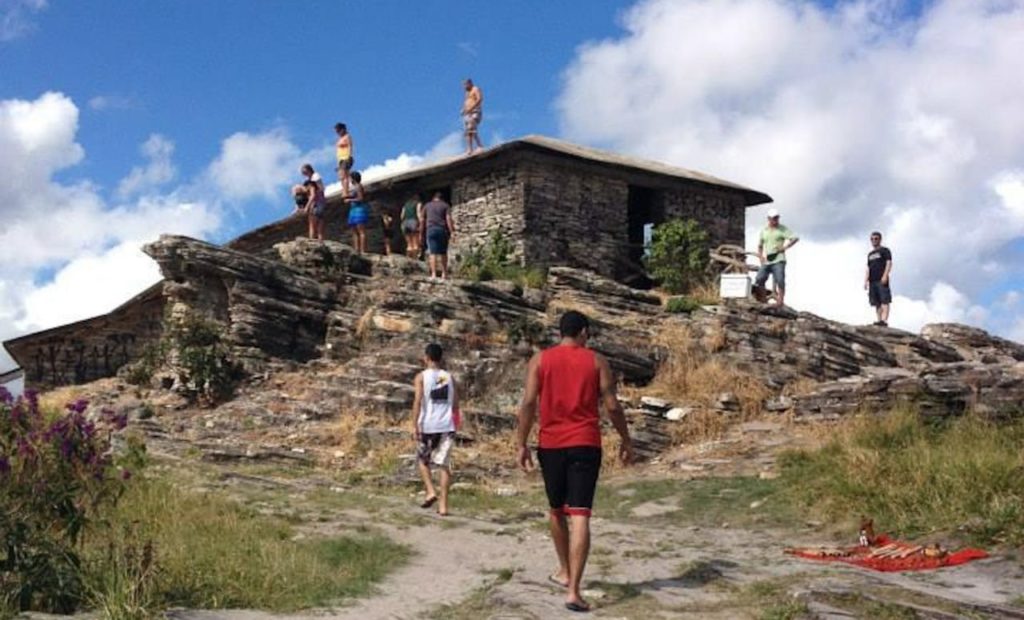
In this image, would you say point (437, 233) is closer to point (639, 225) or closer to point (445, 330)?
point (445, 330)

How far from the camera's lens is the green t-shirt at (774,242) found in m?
18.7

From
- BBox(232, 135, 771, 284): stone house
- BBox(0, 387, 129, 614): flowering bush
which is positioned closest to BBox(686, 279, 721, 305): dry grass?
BBox(232, 135, 771, 284): stone house

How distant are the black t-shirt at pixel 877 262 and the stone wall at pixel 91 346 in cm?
1504

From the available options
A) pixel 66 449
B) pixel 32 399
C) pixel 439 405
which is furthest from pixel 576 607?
pixel 439 405

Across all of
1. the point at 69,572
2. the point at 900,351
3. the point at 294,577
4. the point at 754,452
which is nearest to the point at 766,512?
the point at 754,452

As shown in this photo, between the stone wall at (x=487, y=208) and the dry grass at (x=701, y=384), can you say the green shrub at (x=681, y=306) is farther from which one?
the stone wall at (x=487, y=208)

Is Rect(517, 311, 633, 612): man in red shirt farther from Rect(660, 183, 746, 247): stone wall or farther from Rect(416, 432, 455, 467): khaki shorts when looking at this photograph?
Rect(660, 183, 746, 247): stone wall

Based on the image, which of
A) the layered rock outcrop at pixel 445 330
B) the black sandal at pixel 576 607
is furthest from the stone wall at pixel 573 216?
the black sandal at pixel 576 607

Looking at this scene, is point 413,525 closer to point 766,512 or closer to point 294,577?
point 294,577

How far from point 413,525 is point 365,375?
6122mm

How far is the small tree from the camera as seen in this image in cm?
2167

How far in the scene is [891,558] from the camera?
8070 mm

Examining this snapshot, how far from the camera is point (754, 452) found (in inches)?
524

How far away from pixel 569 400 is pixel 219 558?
8.68ft
